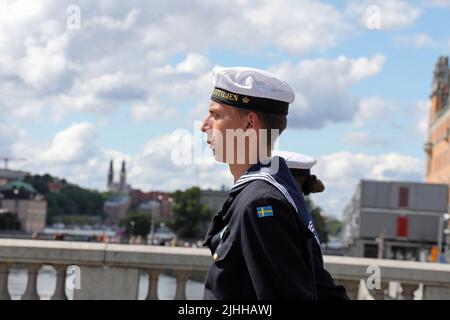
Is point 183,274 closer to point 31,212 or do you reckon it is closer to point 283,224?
point 283,224

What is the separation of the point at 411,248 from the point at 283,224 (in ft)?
279

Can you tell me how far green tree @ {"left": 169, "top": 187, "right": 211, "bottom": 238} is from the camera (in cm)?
13188

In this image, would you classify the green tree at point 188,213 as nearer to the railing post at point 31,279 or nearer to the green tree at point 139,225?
the green tree at point 139,225

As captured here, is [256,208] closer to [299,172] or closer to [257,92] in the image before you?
[257,92]

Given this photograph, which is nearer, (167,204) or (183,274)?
(183,274)

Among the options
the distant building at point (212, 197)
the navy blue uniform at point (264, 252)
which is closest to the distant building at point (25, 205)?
the distant building at point (212, 197)

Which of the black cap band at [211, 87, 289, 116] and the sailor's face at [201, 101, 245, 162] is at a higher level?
the black cap band at [211, 87, 289, 116]

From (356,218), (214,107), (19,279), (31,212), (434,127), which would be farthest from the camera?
(31,212)

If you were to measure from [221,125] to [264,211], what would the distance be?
0.39 metres

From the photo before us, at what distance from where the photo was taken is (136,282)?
843 cm

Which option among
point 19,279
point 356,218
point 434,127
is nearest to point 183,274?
point 19,279

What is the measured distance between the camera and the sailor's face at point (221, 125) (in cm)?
252

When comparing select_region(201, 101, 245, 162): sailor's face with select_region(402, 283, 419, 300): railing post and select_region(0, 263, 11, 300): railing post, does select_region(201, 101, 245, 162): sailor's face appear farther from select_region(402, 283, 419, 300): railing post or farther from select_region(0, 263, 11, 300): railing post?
select_region(402, 283, 419, 300): railing post

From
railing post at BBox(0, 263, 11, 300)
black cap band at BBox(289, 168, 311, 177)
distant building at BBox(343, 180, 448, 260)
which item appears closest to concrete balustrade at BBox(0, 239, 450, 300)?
railing post at BBox(0, 263, 11, 300)
